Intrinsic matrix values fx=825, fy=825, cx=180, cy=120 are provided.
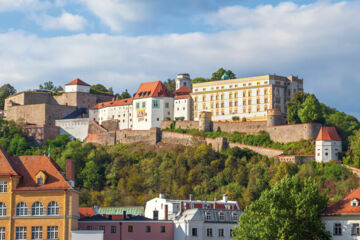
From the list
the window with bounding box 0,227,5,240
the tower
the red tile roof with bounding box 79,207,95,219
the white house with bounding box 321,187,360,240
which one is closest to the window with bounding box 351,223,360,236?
the white house with bounding box 321,187,360,240

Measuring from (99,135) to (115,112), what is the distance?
676 cm

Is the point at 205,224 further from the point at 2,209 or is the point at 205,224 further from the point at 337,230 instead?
the point at 2,209

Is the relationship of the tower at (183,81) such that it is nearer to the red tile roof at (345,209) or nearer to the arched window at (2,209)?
the arched window at (2,209)

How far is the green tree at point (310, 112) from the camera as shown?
400 ft

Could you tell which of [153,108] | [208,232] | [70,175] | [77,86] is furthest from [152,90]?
[70,175]

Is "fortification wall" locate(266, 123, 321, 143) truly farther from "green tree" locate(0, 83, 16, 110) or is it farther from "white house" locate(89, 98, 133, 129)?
"green tree" locate(0, 83, 16, 110)

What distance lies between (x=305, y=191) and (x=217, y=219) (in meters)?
17.0

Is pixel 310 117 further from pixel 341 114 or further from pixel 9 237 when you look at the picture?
pixel 9 237

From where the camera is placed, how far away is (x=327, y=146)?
115000 mm

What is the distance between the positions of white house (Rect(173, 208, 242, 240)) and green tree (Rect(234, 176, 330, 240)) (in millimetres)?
11881

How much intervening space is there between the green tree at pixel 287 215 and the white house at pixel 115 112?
7342cm

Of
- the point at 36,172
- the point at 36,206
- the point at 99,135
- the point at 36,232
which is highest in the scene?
the point at 99,135

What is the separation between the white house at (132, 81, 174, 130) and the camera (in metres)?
140

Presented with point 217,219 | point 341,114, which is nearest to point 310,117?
point 341,114
